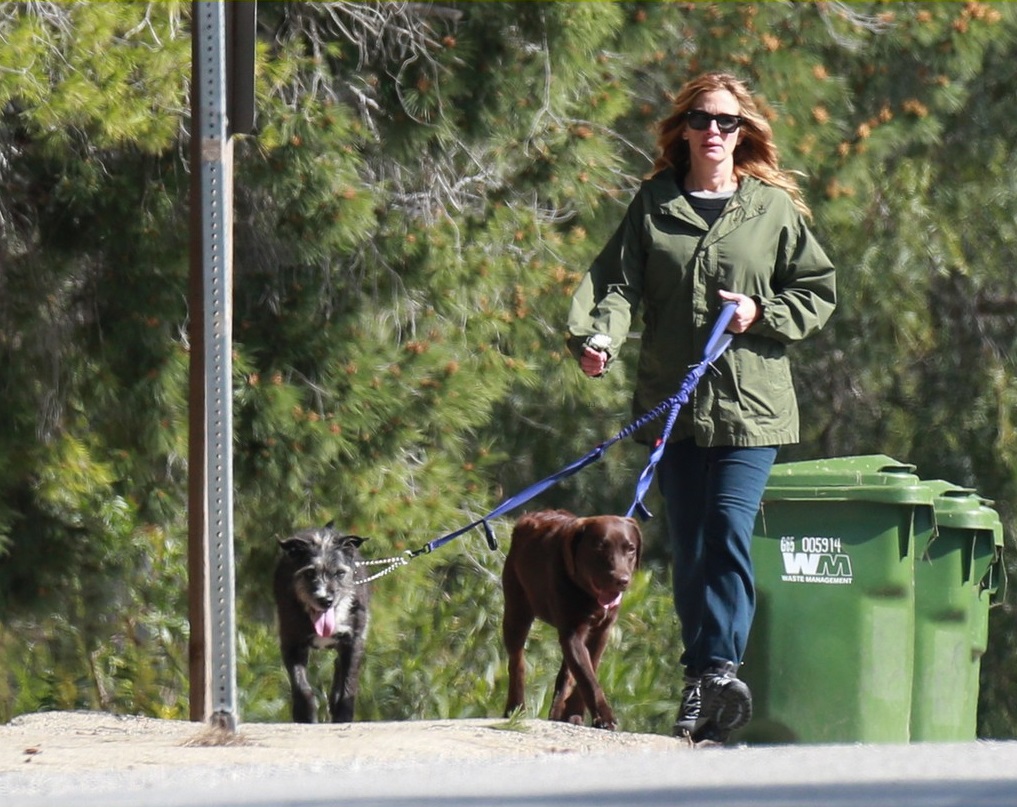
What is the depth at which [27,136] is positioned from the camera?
906cm

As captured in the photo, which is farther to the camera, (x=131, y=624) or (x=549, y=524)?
(x=131, y=624)

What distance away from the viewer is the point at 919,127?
12.5 meters

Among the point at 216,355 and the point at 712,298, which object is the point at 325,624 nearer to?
the point at 216,355

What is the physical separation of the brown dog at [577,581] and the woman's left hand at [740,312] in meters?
1.00

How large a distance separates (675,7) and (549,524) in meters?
4.37

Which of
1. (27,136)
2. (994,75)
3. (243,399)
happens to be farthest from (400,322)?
(994,75)

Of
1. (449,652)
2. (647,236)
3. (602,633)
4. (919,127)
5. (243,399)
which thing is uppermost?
(919,127)

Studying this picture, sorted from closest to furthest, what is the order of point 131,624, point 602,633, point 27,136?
1. point 602,633
2. point 27,136
3. point 131,624

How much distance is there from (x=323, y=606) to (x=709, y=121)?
8.99 ft

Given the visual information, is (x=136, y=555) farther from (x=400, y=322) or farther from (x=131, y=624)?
(x=400, y=322)

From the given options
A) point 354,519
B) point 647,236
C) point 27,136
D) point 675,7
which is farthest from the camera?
point 675,7

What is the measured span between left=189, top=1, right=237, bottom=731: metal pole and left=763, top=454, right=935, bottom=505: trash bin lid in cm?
200

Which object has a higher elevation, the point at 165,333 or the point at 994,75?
the point at 994,75

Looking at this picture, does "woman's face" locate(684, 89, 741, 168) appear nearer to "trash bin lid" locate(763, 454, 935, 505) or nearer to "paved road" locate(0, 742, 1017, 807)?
"trash bin lid" locate(763, 454, 935, 505)
